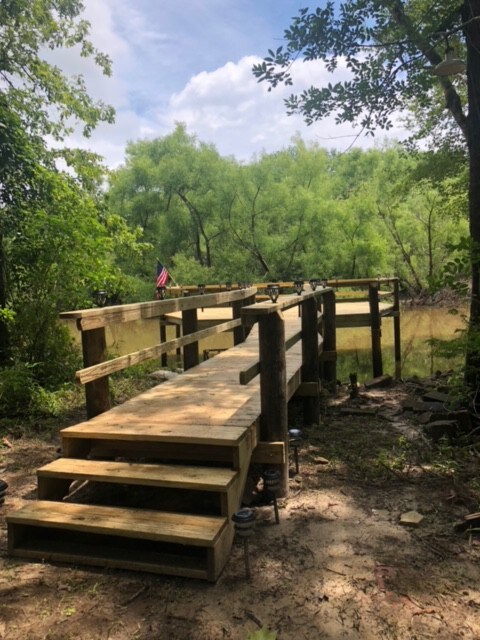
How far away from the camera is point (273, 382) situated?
356cm

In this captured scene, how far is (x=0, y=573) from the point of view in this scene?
106 inches

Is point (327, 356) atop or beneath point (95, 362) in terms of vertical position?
beneath

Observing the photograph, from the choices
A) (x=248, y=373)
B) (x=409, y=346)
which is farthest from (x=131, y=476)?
(x=409, y=346)

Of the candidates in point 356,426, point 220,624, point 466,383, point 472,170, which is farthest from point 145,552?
point 472,170

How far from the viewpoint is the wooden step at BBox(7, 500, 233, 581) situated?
259 centimetres

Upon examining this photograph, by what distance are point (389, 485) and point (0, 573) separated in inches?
110

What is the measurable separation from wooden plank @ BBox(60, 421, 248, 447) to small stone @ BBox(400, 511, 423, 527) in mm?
1185

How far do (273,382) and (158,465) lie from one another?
3.36 ft

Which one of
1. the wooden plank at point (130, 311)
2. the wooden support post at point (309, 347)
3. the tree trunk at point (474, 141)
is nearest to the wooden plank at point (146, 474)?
the wooden plank at point (130, 311)

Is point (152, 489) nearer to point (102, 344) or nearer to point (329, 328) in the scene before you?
point (102, 344)

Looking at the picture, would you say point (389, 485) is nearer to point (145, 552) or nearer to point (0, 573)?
point (145, 552)

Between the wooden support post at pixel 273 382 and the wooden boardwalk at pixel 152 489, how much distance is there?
0.10 meters

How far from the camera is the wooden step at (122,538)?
259cm

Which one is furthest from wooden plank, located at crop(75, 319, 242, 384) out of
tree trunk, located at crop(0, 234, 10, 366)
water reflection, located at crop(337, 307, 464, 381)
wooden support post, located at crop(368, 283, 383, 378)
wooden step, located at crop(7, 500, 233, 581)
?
wooden support post, located at crop(368, 283, 383, 378)
